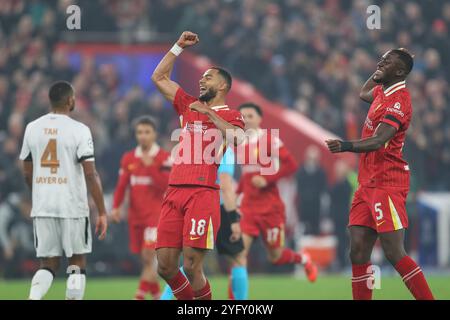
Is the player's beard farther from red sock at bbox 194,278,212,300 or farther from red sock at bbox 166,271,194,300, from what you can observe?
red sock at bbox 194,278,212,300

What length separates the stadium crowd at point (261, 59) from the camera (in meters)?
20.4

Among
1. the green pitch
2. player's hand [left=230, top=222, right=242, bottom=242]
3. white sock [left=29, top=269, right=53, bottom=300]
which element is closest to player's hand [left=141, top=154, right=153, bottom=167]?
the green pitch

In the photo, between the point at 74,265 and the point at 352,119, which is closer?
the point at 74,265

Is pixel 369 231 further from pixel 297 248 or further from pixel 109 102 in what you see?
pixel 109 102

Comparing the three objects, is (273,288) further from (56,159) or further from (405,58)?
(405,58)

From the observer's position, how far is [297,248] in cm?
1917

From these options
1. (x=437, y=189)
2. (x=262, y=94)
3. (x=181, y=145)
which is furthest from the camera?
(x=262, y=94)

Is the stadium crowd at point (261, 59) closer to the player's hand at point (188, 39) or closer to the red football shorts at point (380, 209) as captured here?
the player's hand at point (188, 39)

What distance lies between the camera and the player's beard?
32.8 ft

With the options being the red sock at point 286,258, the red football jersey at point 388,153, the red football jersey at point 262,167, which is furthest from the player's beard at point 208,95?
the red sock at point 286,258

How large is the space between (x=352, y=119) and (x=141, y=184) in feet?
28.7

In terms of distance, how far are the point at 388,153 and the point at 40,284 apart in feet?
12.3

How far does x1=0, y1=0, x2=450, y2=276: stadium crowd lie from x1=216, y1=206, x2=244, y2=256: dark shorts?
703 centimetres
